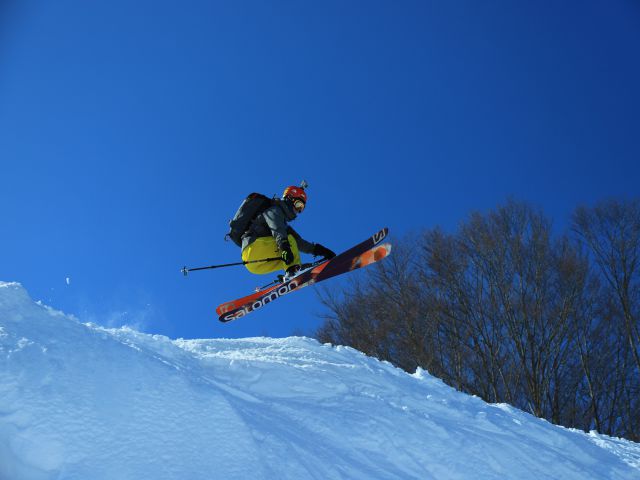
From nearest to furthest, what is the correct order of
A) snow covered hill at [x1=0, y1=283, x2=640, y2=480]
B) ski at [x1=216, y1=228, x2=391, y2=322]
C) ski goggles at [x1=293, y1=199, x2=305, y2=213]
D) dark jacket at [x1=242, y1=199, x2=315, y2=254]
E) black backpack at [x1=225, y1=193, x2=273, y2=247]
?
snow covered hill at [x1=0, y1=283, x2=640, y2=480]
dark jacket at [x1=242, y1=199, x2=315, y2=254]
black backpack at [x1=225, y1=193, x2=273, y2=247]
ski goggles at [x1=293, y1=199, x2=305, y2=213]
ski at [x1=216, y1=228, x2=391, y2=322]

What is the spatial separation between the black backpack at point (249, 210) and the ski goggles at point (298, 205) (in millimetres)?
347

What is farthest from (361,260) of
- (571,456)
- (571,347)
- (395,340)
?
(571,347)

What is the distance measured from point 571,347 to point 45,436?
1324cm

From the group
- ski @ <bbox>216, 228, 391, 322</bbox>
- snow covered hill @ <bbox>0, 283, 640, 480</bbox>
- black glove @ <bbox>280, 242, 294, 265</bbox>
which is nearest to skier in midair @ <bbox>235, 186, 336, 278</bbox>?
black glove @ <bbox>280, 242, 294, 265</bbox>

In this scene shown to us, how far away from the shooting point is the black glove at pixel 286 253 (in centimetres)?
619

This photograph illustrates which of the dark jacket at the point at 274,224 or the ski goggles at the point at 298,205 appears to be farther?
the ski goggles at the point at 298,205

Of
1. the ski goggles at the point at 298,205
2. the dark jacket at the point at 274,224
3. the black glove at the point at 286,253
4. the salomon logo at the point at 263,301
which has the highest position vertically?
the ski goggles at the point at 298,205

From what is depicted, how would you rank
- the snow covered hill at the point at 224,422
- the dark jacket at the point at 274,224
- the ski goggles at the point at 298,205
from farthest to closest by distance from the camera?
the ski goggles at the point at 298,205, the dark jacket at the point at 274,224, the snow covered hill at the point at 224,422

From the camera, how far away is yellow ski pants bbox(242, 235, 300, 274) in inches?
254

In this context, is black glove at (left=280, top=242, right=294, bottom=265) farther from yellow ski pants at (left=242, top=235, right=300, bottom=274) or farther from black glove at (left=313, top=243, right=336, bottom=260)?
black glove at (left=313, top=243, right=336, bottom=260)

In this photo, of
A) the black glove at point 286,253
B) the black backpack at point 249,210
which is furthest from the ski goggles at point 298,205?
the black glove at point 286,253

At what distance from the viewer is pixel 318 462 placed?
2477mm

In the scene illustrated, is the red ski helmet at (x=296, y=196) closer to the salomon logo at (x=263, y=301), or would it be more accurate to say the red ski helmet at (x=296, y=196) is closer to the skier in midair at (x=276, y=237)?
Answer: the skier in midair at (x=276, y=237)

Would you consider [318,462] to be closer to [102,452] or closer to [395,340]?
[102,452]
